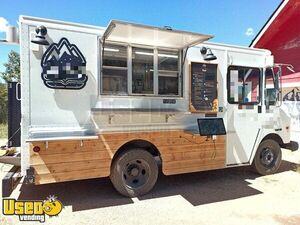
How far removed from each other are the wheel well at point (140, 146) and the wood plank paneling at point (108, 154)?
0.11 metres

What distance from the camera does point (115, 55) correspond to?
4676mm

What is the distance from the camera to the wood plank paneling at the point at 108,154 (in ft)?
13.6

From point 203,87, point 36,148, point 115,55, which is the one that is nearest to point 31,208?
point 36,148

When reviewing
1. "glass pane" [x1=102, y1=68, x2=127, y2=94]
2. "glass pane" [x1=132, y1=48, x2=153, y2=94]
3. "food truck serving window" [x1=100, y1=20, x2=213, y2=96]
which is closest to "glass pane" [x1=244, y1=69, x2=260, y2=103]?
"food truck serving window" [x1=100, y1=20, x2=213, y2=96]

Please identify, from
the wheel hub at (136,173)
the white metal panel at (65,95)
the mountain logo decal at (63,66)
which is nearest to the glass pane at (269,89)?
the wheel hub at (136,173)

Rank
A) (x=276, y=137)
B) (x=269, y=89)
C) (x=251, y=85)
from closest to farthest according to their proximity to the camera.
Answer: (x=251, y=85) → (x=269, y=89) → (x=276, y=137)

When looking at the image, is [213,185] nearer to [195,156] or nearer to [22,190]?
[195,156]

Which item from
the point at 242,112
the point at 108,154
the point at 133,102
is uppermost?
the point at 133,102

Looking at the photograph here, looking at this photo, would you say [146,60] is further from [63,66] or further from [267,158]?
[267,158]

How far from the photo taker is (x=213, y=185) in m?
5.68

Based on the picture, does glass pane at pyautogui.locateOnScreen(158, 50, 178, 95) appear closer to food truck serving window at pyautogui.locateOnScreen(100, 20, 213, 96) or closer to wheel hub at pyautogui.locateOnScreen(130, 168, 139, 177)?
food truck serving window at pyautogui.locateOnScreen(100, 20, 213, 96)

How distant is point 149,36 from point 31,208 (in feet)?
11.4

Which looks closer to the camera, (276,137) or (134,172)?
(134,172)

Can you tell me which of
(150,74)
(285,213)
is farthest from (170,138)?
(285,213)
